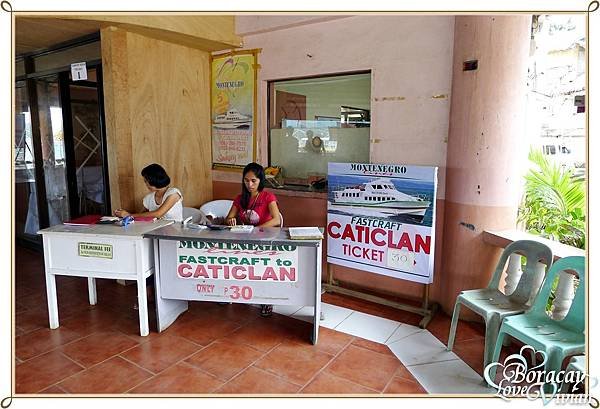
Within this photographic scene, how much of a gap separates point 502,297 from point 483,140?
1.12 m

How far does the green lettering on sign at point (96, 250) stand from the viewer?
2.84 meters

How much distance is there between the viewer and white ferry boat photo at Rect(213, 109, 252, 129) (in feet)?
14.3

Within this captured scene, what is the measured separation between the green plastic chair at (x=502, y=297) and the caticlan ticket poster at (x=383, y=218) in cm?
52

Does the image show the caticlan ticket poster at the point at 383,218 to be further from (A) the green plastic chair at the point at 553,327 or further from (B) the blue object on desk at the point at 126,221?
(B) the blue object on desk at the point at 126,221

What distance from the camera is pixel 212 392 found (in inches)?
90.7

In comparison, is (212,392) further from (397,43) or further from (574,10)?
(397,43)

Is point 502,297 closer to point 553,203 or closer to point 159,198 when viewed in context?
point 553,203

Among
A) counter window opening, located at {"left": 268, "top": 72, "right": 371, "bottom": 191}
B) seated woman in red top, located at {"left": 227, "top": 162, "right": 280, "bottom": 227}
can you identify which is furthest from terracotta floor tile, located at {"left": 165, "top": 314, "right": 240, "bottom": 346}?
counter window opening, located at {"left": 268, "top": 72, "right": 371, "bottom": 191}

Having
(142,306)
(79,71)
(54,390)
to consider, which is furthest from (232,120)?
(54,390)

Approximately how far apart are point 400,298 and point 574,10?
2492mm

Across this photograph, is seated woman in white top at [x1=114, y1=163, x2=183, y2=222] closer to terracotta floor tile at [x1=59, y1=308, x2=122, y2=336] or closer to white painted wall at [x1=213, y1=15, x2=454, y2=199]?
terracotta floor tile at [x1=59, y1=308, x2=122, y2=336]

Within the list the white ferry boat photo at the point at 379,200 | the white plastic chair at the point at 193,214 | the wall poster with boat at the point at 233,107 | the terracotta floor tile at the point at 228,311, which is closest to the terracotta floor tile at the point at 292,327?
the terracotta floor tile at the point at 228,311

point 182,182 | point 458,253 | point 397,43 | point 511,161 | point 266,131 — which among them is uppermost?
point 397,43

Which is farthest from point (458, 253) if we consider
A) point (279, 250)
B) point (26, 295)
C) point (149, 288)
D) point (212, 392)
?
point (26, 295)
